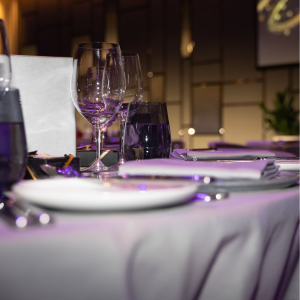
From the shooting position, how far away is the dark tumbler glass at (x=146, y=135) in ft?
2.22

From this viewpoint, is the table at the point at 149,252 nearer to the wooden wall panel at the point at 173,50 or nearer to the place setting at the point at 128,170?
the place setting at the point at 128,170

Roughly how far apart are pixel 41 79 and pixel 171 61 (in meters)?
5.46

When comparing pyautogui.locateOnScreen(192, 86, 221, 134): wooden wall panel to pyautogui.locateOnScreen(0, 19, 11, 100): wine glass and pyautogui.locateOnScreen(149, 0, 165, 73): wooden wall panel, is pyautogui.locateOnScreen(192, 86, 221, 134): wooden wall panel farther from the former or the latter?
pyautogui.locateOnScreen(0, 19, 11, 100): wine glass

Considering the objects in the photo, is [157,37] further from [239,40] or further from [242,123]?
[242,123]

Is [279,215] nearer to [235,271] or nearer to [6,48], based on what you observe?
[235,271]

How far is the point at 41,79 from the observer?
769mm

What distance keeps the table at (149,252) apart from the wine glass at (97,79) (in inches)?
14.2

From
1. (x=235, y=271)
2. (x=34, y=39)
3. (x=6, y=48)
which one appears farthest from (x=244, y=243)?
(x=34, y=39)

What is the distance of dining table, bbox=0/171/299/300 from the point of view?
282mm

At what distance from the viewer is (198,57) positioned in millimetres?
5742

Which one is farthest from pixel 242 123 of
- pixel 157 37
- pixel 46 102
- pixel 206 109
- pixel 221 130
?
pixel 46 102

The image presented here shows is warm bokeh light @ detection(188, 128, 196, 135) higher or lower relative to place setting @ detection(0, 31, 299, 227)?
lower

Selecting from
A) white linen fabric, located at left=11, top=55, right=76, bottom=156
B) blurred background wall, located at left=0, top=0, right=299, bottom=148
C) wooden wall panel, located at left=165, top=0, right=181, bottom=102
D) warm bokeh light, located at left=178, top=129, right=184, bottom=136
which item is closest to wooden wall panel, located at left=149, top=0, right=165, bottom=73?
blurred background wall, located at left=0, top=0, right=299, bottom=148

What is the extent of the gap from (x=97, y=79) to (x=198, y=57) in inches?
209
